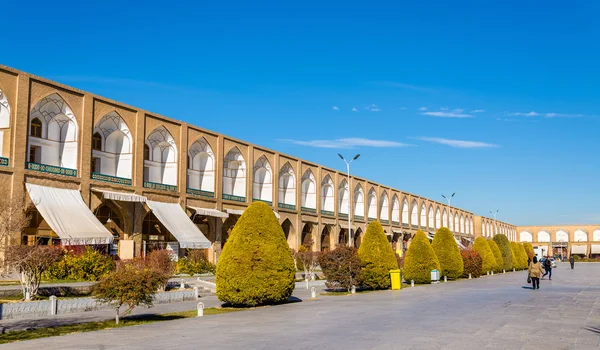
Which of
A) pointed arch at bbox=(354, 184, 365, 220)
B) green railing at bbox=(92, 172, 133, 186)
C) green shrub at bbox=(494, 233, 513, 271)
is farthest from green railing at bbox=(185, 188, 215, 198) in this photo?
pointed arch at bbox=(354, 184, 365, 220)

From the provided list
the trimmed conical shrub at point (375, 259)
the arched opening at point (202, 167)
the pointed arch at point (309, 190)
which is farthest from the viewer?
the pointed arch at point (309, 190)

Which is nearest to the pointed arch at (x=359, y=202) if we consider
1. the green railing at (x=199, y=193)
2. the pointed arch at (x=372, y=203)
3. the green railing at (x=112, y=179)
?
the pointed arch at (x=372, y=203)

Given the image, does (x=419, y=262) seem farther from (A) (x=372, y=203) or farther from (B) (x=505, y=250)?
(A) (x=372, y=203)

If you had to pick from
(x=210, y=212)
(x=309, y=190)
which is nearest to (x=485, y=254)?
(x=309, y=190)

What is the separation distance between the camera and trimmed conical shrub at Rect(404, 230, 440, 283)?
96.5 ft

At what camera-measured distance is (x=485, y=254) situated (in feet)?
138

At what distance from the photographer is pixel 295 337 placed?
35.5ft

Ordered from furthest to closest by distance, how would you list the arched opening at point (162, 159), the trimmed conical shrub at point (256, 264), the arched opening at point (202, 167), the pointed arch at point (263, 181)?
the pointed arch at point (263, 181) → the arched opening at point (202, 167) → the arched opening at point (162, 159) → the trimmed conical shrub at point (256, 264)

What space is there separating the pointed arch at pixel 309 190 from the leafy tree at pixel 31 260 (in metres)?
35.4

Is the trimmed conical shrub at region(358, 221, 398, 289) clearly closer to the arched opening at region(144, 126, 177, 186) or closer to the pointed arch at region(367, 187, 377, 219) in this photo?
the arched opening at region(144, 126, 177, 186)

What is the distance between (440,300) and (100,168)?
20617mm

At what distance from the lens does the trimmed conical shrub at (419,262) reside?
29406 millimetres

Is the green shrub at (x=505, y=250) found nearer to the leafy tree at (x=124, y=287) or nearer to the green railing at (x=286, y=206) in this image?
the green railing at (x=286, y=206)

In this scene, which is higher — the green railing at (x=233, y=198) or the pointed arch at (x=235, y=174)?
the pointed arch at (x=235, y=174)
